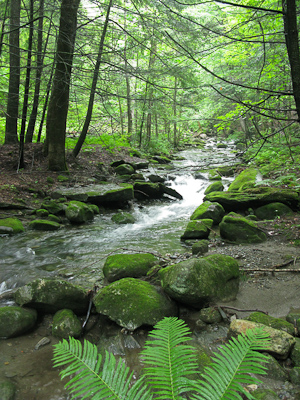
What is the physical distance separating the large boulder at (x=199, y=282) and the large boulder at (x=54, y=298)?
123 cm

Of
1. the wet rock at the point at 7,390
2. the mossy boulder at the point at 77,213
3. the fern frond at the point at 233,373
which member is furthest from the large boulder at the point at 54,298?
the mossy boulder at the point at 77,213

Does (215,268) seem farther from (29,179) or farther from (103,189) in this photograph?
(29,179)

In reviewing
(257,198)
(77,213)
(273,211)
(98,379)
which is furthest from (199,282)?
(77,213)

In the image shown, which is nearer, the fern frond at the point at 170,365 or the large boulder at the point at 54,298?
the fern frond at the point at 170,365

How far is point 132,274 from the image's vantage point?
433cm

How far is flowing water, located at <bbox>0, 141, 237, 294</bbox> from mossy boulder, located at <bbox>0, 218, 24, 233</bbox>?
22 cm

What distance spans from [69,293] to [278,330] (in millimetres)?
2648

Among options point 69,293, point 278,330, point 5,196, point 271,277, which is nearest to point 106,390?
point 278,330

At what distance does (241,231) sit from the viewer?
6004mm

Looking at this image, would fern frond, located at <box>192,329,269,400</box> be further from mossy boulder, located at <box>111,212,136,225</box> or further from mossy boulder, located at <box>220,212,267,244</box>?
mossy boulder, located at <box>111,212,136,225</box>

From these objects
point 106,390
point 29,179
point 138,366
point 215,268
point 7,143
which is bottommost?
point 138,366

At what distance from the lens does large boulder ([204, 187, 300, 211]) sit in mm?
7270

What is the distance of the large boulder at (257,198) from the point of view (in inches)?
286

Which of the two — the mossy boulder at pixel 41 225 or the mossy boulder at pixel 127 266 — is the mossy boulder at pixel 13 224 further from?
the mossy boulder at pixel 127 266
